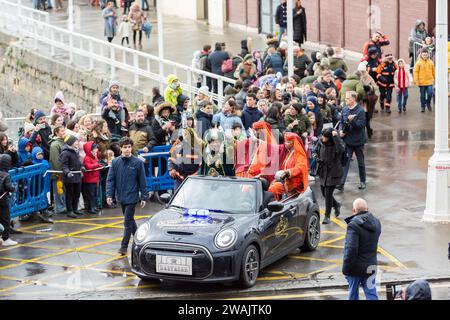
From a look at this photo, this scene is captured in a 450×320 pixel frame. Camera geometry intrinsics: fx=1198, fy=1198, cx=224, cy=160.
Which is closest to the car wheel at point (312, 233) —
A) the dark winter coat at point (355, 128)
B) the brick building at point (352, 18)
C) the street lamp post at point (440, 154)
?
the street lamp post at point (440, 154)

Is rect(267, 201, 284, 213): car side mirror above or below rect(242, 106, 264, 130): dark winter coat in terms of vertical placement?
below

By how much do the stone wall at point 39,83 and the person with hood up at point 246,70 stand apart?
13.9 ft

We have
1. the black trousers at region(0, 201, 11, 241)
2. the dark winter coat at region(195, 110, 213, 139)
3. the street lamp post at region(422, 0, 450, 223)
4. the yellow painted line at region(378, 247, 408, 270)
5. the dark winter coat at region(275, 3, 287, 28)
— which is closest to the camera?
the yellow painted line at region(378, 247, 408, 270)

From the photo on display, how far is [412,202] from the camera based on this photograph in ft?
67.8

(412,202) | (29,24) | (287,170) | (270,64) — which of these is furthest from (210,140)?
(29,24)

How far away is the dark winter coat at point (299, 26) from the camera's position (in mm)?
37062

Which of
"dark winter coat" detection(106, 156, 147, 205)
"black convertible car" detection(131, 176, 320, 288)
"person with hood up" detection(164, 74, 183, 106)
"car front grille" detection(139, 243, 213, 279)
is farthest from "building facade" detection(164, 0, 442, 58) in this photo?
"car front grille" detection(139, 243, 213, 279)

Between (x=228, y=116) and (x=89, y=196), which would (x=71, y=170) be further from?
(x=228, y=116)

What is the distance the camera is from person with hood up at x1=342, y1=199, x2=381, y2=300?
564 inches

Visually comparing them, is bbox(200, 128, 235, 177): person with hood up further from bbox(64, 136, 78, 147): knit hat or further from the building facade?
the building facade

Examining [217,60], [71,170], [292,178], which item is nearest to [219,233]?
[292,178]

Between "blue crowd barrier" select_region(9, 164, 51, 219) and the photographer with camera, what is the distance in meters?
5.31

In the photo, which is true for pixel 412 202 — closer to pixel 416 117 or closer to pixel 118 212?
pixel 118 212
